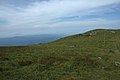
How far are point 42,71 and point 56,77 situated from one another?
135 inches

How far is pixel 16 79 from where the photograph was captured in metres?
26.3

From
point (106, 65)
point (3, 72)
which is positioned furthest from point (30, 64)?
point (106, 65)

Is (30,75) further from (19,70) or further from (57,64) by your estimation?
(57,64)

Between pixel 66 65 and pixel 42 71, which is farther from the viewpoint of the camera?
pixel 66 65

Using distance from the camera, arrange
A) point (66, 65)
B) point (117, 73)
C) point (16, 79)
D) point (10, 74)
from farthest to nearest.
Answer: point (66, 65)
point (117, 73)
point (10, 74)
point (16, 79)

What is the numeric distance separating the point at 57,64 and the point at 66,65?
148 cm

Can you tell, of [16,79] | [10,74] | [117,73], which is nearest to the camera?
[16,79]

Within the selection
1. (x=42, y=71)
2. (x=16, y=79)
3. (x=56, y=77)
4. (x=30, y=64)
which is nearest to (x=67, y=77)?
(x=56, y=77)

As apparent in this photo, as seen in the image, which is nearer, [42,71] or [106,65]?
[42,71]

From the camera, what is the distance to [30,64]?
3294 cm

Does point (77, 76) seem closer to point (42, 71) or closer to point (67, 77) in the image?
point (67, 77)

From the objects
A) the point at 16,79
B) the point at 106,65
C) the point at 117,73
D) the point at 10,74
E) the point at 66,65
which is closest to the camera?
the point at 16,79

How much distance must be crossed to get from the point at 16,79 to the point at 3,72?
11.5 ft

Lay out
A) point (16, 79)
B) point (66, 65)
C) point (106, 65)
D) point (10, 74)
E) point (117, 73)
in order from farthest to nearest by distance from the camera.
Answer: point (106, 65) → point (66, 65) → point (117, 73) → point (10, 74) → point (16, 79)
